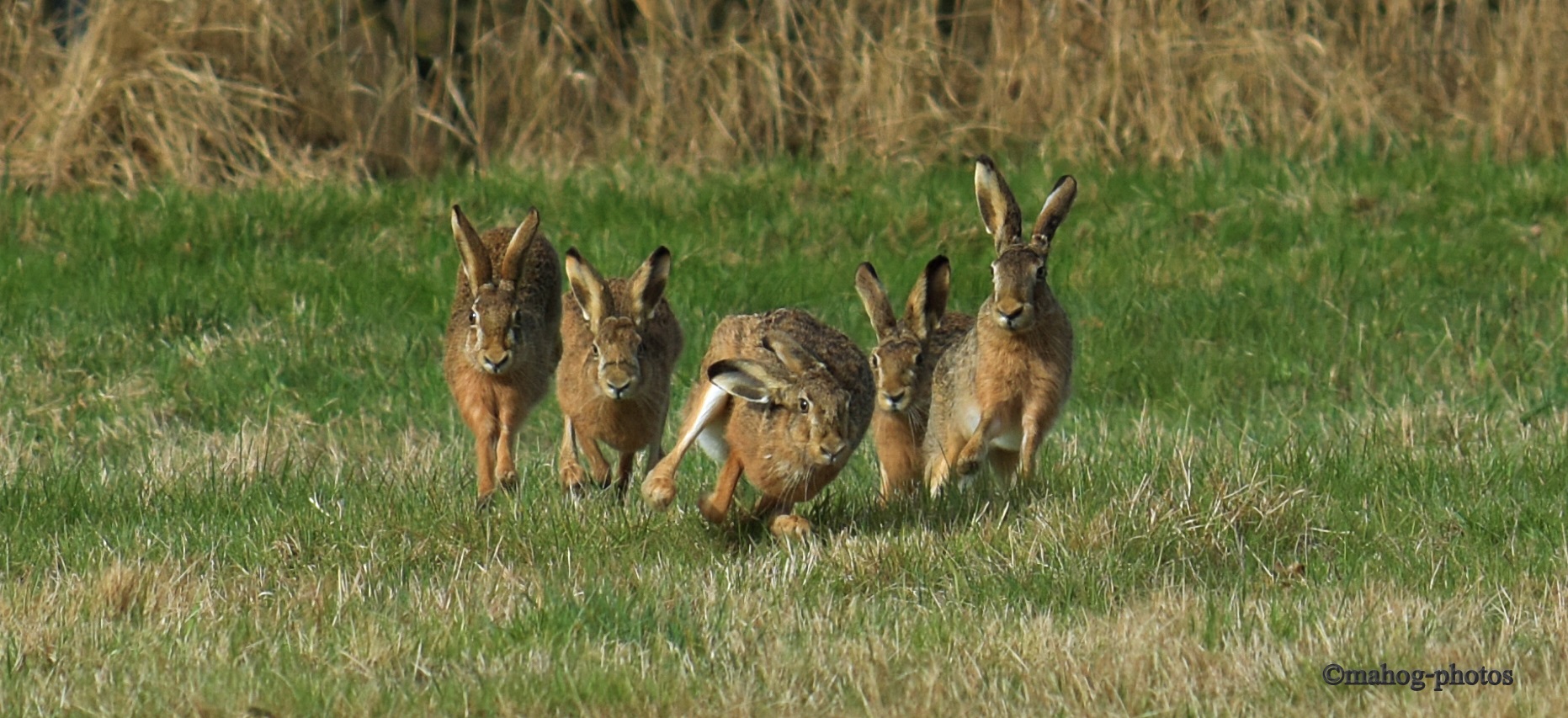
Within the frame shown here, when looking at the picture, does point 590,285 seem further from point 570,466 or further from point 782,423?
point 782,423

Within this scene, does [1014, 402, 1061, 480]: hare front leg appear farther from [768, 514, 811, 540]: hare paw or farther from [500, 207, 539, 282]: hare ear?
[500, 207, 539, 282]: hare ear

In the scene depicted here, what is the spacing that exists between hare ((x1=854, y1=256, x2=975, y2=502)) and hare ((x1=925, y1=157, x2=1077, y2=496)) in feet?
0.37

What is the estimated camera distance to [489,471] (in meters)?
6.52

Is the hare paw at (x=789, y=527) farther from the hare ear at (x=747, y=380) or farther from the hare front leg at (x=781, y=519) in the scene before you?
the hare ear at (x=747, y=380)

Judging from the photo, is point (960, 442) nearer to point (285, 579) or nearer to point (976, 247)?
point (285, 579)

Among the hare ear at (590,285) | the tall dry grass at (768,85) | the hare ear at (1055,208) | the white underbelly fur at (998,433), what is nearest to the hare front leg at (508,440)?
the hare ear at (590,285)

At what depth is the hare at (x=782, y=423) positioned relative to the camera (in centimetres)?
556

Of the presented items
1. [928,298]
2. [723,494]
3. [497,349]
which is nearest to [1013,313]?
[928,298]

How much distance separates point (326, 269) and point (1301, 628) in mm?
6300

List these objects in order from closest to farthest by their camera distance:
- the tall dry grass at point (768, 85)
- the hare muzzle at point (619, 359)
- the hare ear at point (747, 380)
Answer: the hare ear at point (747, 380)
the hare muzzle at point (619, 359)
the tall dry grass at point (768, 85)

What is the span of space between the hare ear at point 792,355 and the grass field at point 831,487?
0.49 m

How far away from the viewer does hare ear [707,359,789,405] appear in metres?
5.64

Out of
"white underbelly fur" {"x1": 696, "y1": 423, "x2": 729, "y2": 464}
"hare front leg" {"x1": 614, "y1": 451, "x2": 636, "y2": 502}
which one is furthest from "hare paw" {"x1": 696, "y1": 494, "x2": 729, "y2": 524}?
"hare front leg" {"x1": 614, "y1": 451, "x2": 636, "y2": 502}

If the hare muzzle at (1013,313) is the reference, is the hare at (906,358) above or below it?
below
